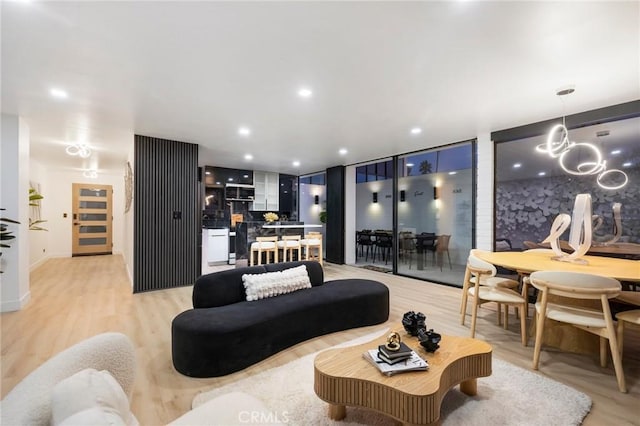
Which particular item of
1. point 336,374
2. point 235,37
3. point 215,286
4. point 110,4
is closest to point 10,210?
point 215,286

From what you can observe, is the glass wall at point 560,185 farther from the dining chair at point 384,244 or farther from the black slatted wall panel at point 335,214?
the black slatted wall panel at point 335,214

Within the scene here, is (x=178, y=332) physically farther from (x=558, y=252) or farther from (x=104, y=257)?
(x=104, y=257)

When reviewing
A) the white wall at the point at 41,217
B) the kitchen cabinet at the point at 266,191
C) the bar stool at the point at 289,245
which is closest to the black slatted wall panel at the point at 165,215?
the bar stool at the point at 289,245

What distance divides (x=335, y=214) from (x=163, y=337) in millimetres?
5240

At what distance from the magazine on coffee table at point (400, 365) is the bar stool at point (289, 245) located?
4.08m

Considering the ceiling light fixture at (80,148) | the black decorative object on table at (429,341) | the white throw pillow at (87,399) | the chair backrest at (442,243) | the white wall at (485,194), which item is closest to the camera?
the white throw pillow at (87,399)

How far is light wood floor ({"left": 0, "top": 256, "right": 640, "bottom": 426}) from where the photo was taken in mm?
2031

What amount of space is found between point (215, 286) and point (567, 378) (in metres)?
3.23

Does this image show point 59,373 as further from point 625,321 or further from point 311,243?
point 311,243

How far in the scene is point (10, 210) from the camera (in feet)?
12.2

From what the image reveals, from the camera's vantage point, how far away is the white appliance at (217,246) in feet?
23.0

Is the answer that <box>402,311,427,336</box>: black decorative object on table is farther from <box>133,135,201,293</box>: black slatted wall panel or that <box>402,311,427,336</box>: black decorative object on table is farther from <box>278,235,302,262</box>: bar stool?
<box>133,135,201,293</box>: black slatted wall panel

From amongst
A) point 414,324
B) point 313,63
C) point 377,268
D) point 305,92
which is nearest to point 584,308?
point 414,324

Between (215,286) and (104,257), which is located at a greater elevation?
(215,286)
